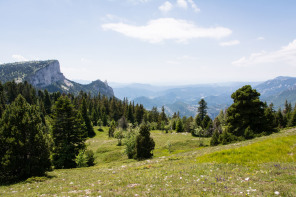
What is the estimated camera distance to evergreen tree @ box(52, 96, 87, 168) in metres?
33.4

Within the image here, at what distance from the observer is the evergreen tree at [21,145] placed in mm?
19125

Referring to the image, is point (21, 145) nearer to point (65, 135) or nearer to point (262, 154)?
point (65, 135)

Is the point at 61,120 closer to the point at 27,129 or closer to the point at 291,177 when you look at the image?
the point at 27,129

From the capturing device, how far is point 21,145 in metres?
19.7

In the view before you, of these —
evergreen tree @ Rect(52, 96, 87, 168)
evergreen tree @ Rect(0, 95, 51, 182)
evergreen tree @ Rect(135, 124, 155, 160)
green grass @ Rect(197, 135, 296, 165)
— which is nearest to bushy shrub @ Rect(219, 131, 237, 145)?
evergreen tree @ Rect(135, 124, 155, 160)

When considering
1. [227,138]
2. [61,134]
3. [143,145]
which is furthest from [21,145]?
[227,138]

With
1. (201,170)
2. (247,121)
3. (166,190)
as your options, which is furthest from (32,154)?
(247,121)

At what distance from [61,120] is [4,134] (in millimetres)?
15042

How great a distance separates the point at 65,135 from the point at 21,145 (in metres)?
15.4

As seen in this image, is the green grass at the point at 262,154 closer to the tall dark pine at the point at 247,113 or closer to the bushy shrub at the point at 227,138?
the bushy shrub at the point at 227,138

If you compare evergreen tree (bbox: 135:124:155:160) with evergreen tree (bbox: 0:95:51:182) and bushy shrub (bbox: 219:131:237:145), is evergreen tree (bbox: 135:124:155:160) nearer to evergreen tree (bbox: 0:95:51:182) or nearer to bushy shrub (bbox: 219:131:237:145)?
bushy shrub (bbox: 219:131:237:145)

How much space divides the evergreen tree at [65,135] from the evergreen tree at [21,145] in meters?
12.1

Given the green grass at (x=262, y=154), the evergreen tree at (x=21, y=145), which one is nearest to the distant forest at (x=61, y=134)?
the evergreen tree at (x=21, y=145)

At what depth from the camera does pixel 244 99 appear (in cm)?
4009
